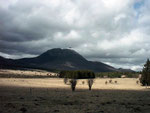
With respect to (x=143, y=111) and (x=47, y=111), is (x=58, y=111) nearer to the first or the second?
(x=47, y=111)

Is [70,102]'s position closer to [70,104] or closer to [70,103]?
[70,103]

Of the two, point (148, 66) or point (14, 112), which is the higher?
point (148, 66)

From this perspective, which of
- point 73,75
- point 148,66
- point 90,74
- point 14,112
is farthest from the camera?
point 90,74

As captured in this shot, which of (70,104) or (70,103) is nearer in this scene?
(70,104)

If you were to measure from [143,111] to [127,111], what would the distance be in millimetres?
1780

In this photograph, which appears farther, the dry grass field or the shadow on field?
the dry grass field

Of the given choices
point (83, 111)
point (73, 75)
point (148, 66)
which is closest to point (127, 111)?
point (83, 111)

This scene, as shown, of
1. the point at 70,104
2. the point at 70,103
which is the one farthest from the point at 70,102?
the point at 70,104

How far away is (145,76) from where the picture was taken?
83.2m

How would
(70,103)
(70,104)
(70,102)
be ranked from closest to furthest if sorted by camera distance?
(70,104) → (70,103) → (70,102)

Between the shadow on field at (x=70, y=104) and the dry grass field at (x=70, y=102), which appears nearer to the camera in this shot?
the shadow on field at (x=70, y=104)

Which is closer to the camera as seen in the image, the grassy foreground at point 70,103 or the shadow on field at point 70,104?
the shadow on field at point 70,104

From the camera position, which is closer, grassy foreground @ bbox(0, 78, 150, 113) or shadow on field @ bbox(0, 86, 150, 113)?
shadow on field @ bbox(0, 86, 150, 113)

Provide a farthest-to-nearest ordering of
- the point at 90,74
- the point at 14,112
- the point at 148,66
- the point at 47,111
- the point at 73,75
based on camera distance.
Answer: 1. the point at 90,74
2. the point at 73,75
3. the point at 148,66
4. the point at 47,111
5. the point at 14,112
